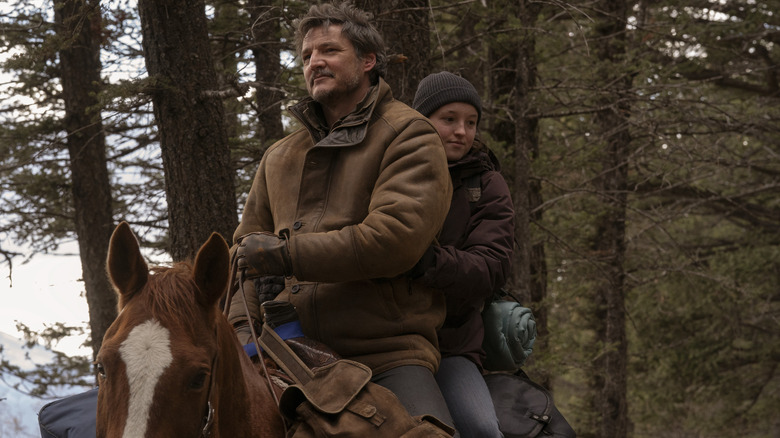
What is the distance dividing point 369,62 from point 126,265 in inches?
66.0

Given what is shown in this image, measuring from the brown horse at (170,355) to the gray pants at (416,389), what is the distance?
0.63 m

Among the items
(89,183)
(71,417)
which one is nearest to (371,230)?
(71,417)

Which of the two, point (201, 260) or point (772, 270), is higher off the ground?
point (201, 260)

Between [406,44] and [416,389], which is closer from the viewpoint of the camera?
[416,389]

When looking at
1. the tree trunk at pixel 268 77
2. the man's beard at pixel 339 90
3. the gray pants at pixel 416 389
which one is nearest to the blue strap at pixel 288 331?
the gray pants at pixel 416 389

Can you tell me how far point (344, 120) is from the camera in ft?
12.1

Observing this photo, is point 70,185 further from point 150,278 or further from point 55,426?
point 150,278

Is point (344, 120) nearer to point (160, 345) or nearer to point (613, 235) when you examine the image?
point (160, 345)

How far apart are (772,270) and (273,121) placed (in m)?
12.6

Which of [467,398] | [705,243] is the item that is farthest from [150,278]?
[705,243]

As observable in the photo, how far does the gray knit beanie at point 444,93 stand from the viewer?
4363 millimetres

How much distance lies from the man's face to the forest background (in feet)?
5.52

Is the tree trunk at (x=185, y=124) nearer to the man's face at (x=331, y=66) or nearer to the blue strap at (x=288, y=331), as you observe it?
the man's face at (x=331, y=66)

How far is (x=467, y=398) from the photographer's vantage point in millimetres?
3668
